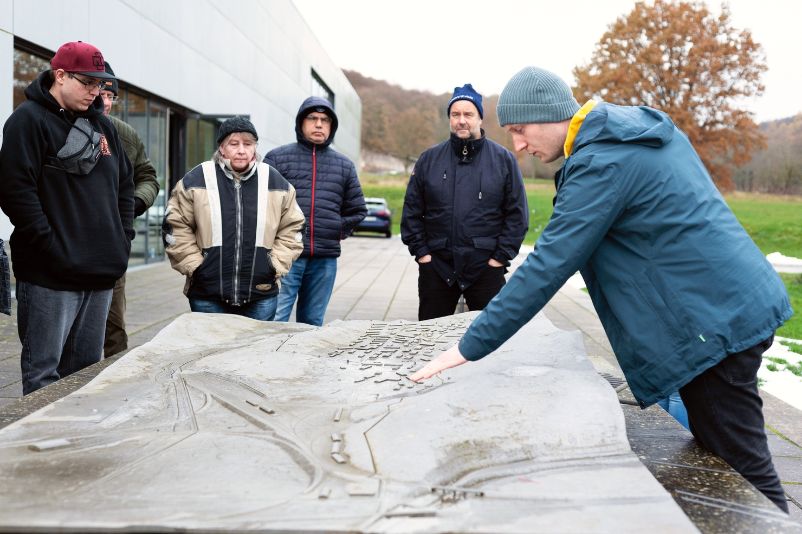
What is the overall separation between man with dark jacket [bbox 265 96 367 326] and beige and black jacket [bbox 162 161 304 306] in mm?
939

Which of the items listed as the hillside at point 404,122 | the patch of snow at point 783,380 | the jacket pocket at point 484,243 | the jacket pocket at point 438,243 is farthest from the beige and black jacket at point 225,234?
the hillside at point 404,122

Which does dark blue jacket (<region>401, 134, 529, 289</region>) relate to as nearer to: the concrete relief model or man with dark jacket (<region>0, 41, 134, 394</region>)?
the concrete relief model

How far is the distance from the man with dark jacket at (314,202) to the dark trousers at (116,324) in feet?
3.17

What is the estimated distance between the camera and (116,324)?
4.84m

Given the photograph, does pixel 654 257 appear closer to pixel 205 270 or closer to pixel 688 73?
pixel 205 270

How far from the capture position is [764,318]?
230 cm

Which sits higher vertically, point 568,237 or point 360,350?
point 568,237

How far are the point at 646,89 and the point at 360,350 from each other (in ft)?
105

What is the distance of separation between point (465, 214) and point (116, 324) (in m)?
2.26

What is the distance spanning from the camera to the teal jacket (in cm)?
230

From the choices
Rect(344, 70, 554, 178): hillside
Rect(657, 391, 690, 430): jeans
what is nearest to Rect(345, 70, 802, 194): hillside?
Rect(344, 70, 554, 178): hillside

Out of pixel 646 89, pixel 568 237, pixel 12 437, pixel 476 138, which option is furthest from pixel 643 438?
pixel 646 89

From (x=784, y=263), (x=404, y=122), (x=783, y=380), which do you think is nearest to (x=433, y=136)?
(x=404, y=122)

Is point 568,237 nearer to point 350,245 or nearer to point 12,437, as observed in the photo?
point 12,437
